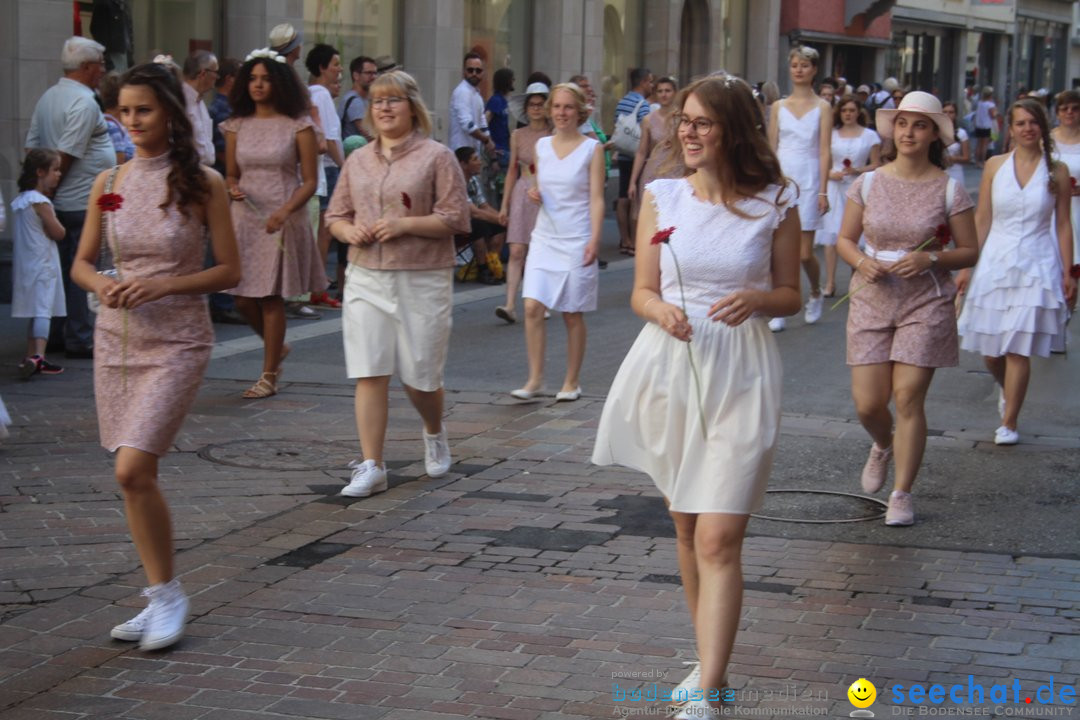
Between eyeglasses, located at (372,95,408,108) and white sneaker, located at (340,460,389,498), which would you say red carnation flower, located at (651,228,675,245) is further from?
eyeglasses, located at (372,95,408,108)

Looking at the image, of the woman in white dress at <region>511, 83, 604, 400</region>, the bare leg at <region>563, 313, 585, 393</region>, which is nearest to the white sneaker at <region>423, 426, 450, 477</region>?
the woman in white dress at <region>511, 83, 604, 400</region>

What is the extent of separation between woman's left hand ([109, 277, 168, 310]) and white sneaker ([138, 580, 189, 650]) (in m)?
0.95

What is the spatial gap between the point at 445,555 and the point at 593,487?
4.58 ft

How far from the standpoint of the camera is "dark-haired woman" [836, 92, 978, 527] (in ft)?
23.8

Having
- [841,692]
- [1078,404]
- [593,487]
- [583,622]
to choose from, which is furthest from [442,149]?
[1078,404]

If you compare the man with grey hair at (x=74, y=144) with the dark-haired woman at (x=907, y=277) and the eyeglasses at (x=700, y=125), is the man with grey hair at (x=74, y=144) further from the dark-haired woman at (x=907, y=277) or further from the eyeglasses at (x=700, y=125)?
the eyeglasses at (x=700, y=125)

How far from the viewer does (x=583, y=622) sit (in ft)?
19.1

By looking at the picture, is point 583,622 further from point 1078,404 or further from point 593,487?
point 1078,404

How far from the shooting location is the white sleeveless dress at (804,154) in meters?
13.8

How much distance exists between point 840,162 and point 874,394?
801 centimetres

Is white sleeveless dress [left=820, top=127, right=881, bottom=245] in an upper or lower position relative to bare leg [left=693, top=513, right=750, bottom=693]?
upper

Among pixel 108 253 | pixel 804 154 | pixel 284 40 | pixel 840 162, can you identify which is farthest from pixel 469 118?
pixel 108 253

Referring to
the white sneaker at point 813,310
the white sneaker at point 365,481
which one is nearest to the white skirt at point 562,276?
the white sneaker at point 365,481

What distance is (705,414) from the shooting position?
4.94 metres
